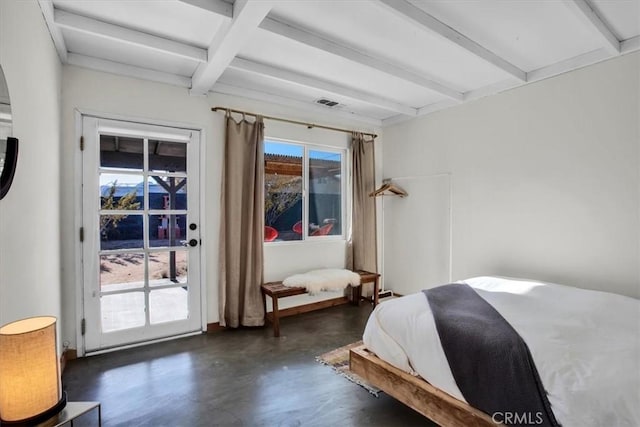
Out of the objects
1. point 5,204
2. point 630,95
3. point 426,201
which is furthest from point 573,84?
point 5,204

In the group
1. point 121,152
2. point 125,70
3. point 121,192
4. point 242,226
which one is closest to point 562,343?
point 242,226

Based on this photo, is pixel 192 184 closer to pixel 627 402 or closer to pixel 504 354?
pixel 504 354

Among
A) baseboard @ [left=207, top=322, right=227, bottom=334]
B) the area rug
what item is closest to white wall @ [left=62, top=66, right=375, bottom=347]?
baseboard @ [left=207, top=322, right=227, bottom=334]

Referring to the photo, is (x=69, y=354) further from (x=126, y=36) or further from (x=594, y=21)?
(x=594, y=21)

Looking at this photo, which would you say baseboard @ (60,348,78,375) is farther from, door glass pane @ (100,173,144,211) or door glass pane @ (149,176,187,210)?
door glass pane @ (149,176,187,210)

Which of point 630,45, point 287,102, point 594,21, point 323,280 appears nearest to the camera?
point 594,21

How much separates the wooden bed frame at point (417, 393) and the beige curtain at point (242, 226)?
59.1 inches

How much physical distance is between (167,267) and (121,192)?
0.80m

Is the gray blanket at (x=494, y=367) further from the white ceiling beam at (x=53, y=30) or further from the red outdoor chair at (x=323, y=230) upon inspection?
the white ceiling beam at (x=53, y=30)

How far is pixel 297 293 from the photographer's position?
11.3 ft

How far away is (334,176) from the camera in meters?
4.39

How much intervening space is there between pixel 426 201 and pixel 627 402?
3015mm

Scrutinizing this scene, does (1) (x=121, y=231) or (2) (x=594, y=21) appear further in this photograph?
(1) (x=121, y=231)

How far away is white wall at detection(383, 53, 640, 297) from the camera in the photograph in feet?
8.56
